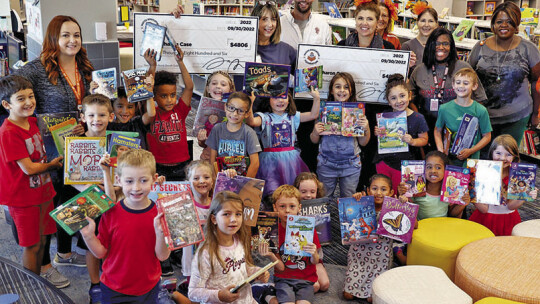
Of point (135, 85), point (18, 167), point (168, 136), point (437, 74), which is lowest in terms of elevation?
point (18, 167)

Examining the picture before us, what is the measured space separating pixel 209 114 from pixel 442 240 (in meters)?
1.72

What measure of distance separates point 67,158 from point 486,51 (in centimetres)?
321

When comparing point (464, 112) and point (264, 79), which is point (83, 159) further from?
point (464, 112)

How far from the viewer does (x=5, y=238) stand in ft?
14.1

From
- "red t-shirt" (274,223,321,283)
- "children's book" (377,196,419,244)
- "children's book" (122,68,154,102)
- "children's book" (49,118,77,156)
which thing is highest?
"children's book" (122,68,154,102)

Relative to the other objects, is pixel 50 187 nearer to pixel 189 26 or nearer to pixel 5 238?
pixel 5 238

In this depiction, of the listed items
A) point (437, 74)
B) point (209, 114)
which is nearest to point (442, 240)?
point (437, 74)

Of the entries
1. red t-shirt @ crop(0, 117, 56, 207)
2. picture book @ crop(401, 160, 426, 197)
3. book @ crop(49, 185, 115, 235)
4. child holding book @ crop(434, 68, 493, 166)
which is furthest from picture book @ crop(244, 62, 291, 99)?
book @ crop(49, 185, 115, 235)

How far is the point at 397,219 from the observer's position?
3.54 meters

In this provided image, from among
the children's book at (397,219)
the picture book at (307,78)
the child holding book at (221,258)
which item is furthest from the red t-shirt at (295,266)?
the picture book at (307,78)

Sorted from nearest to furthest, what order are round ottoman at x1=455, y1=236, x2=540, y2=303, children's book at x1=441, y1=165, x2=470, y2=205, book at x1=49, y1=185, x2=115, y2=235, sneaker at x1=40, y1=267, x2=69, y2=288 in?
book at x1=49, y1=185, x2=115, y2=235, round ottoman at x1=455, y1=236, x2=540, y2=303, sneaker at x1=40, y1=267, x2=69, y2=288, children's book at x1=441, y1=165, x2=470, y2=205

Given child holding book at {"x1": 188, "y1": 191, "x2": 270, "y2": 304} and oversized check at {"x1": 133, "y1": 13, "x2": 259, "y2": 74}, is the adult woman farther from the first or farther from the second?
child holding book at {"x1": 188, "y1": 191, "x2": 270, "y2": 304}

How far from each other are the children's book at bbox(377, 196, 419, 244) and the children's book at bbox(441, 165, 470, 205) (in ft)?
1.27

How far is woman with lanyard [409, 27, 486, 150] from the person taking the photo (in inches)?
171
